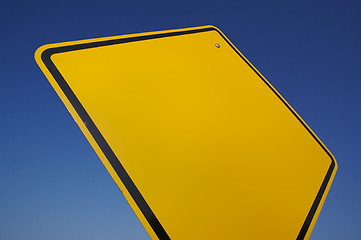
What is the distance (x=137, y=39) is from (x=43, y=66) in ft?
1.17

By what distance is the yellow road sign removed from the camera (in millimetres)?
714

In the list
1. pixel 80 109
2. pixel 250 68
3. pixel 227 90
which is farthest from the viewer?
pixel 250 68

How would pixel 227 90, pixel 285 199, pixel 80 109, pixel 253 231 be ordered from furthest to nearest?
pixel 227 90 → pixel 285 199 → pixel 253 231 → pixel 80 109

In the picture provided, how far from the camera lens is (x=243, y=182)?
0.89 m

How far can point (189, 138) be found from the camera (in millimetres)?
851

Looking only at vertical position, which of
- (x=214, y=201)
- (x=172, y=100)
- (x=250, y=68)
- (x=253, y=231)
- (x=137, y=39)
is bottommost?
(x=253, y=231)

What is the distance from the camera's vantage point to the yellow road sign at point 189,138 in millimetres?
714

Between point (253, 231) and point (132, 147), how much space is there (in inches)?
16.8

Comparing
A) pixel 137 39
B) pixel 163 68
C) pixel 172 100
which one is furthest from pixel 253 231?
pixel 137 39

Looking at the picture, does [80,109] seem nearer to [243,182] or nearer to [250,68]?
[243,182]

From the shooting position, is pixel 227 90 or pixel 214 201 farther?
pixel 227 90

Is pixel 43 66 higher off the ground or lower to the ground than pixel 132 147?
higher

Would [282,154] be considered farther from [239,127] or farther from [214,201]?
[214,201]

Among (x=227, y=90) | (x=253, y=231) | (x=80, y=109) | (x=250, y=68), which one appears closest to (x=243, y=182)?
(x=253, y=231)
